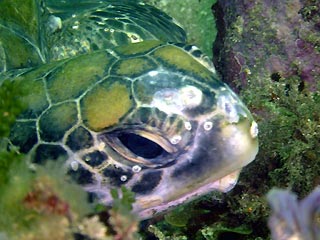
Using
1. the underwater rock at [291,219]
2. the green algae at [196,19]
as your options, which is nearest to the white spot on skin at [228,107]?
the underwater rock at [291,219]

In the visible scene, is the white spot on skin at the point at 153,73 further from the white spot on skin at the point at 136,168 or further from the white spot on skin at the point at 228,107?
the white spot on skin at the point at 136,168

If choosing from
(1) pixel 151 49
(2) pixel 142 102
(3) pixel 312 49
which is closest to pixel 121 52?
(1) pixel 151 49

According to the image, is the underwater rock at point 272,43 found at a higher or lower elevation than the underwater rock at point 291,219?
lower

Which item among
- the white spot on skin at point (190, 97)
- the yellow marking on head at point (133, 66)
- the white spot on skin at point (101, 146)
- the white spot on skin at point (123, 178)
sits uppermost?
the white spot on skin at point (190, 97)

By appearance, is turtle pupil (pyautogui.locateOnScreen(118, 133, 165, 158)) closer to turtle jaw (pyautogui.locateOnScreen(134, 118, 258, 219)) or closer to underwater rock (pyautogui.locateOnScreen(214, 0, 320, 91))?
turtle jaw (pyautogui.locateOnScreen(134, 118, 258, 219))

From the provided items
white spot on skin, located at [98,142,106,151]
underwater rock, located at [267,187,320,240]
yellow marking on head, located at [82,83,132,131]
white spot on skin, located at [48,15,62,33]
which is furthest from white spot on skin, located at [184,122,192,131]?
white spot on skin, located at [48,15,62,33]

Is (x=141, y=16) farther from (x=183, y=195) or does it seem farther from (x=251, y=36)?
(x=183, y=195)

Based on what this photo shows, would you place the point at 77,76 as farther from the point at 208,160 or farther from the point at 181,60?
the point at 208,160
